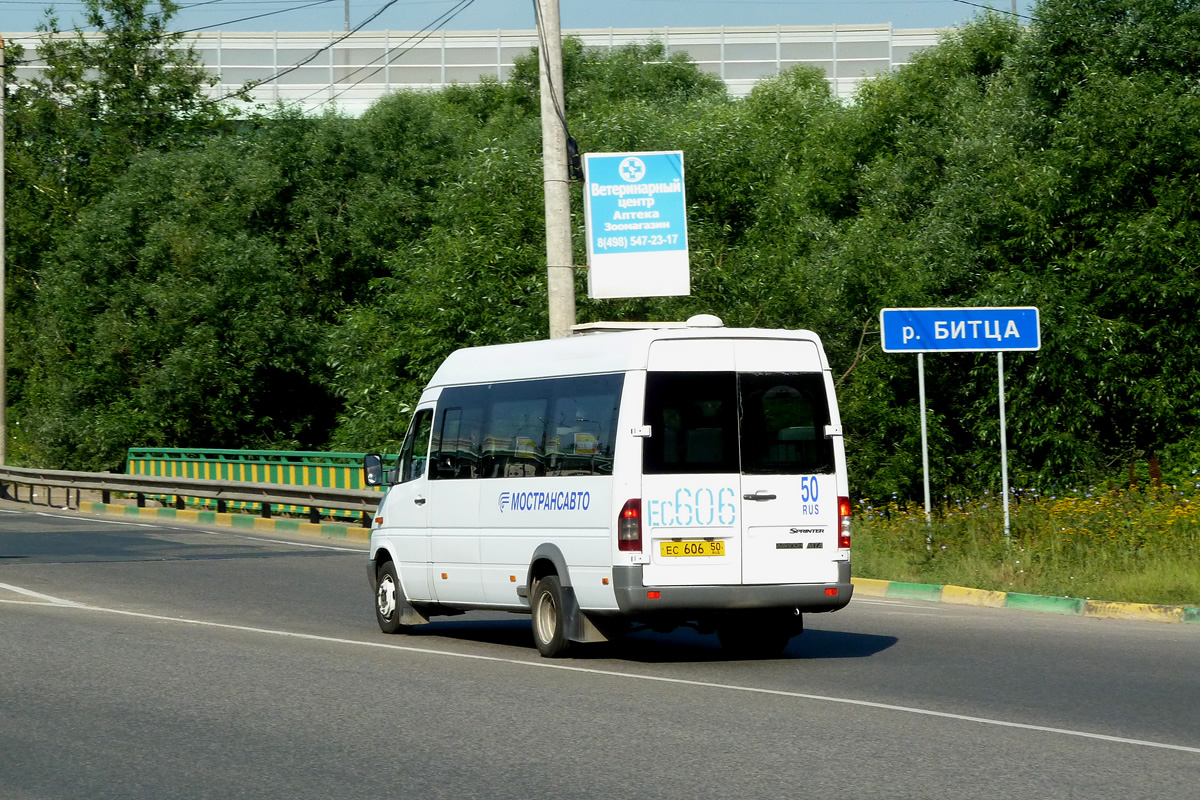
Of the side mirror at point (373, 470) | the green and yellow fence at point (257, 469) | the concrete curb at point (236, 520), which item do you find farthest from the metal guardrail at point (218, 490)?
the side mirror at point (373, 470)

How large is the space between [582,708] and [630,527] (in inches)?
80.5

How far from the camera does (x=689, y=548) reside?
10914 millimetres

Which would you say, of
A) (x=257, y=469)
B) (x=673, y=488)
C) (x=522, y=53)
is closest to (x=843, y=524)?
(x=673, y=488)

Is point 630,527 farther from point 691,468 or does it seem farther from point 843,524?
point 843,524

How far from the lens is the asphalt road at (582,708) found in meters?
6.90

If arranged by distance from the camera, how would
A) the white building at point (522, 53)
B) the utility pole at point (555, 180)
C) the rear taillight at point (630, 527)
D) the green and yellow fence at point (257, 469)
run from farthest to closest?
the white building at point (522, 53) < the green and yellow fence at point (257, 469) < the utility pole at point (555, 180) < the rear taillight at point (630, 527)

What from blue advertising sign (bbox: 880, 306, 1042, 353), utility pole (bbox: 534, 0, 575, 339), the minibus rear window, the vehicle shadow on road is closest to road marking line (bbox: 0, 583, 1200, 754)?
the vehicle shadow on road

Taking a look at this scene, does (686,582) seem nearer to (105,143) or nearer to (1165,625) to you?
(1165,625)

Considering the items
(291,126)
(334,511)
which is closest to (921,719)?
(334,511)

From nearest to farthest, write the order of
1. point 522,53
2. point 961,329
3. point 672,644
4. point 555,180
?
point 672,644
point 961,329
point 555,180
point 522,53

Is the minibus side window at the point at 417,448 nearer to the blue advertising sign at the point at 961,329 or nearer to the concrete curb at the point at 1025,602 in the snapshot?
the concrete curb at the point at 1025,602

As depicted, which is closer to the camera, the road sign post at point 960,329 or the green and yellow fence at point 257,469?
the road sign post at point 960,329

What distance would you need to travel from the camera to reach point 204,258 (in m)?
41.6

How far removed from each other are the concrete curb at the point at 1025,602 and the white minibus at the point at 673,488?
3.81 meters
